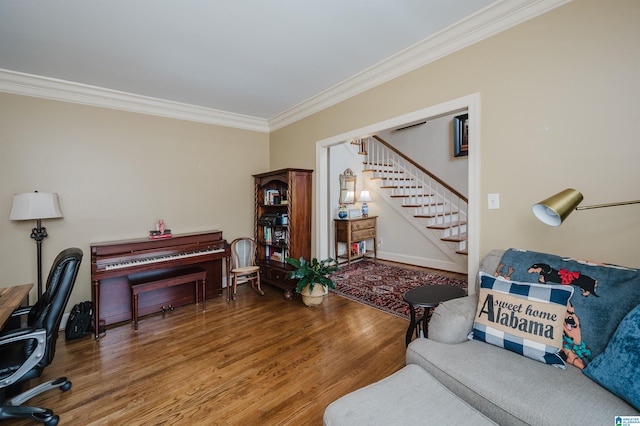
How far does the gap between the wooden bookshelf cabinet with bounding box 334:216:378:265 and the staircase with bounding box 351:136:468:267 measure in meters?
0.71

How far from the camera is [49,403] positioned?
1.75 m

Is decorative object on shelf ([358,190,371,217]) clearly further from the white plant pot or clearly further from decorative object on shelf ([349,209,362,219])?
the white plant pot

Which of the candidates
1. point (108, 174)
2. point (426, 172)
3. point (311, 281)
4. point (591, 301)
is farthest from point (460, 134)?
point (108, 174)

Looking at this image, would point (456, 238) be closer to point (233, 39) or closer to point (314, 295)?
point (314, 295)

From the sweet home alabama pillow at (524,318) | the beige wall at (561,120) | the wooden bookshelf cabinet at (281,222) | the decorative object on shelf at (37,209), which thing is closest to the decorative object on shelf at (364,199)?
the wooden bookshelf cabinet at (281,222)

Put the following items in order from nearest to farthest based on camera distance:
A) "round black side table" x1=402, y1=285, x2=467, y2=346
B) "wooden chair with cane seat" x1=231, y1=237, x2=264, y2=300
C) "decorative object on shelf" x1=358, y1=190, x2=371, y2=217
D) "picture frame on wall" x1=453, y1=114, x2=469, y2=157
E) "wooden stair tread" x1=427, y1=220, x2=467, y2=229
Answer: "round black side table" x1=402, y1=285, x2=467, y2=346, "wooden chair with cane seat" x1=231, y1=237, x2=264, y2=300, "wooden stair tread" x1=427, y1=220, x2=467, y2=229, "picture frame on wall" x1=453, y1=114, x2=469, y2=157, "decorative object on shelf" x1=358, y1=190, x2=371, y2=217

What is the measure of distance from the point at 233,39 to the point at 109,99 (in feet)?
6.65

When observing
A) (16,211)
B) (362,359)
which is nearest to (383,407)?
(362,359)

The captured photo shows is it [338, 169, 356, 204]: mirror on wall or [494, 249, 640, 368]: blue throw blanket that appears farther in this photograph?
[338, 169, 356, 204]: mirror on wall

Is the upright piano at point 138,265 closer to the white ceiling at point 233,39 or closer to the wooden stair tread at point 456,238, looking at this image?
the white ceiling at point 233,39

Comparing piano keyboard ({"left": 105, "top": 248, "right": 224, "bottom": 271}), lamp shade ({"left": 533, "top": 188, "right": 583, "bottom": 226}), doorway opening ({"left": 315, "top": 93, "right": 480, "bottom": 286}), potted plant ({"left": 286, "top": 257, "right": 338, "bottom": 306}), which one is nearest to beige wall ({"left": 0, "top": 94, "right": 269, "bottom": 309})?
piano keyboard ({"left": 105, "top": 248, "right": 224, "bottom": 271})

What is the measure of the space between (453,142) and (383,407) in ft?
17.4

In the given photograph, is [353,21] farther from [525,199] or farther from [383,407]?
[383,407]

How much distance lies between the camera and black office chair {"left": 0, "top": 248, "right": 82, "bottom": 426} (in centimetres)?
147
